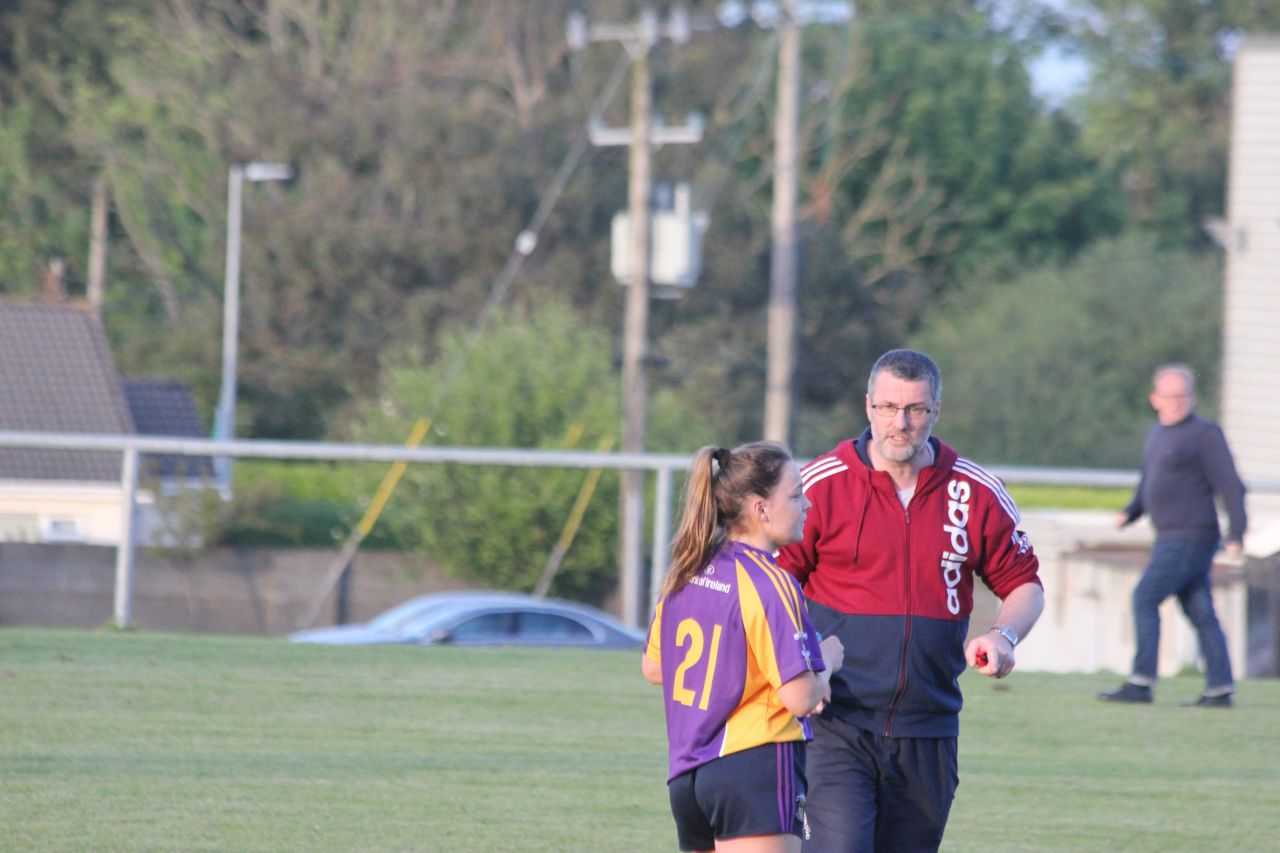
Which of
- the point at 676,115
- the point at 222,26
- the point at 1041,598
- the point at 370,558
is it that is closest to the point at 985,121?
the point at 676,115

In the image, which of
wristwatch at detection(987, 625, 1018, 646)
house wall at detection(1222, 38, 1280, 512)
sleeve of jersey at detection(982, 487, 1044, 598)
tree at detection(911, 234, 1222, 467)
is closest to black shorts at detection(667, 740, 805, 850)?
wristwatch at detection(987, 625, 1018, 646)

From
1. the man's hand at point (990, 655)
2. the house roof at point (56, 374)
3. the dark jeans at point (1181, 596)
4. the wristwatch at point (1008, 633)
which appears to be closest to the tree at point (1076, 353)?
the house roof at point (56, 374)

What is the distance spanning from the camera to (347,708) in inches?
367

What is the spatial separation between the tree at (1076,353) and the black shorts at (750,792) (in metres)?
39.2

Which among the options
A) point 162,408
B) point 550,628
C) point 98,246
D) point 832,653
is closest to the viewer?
point 832,653

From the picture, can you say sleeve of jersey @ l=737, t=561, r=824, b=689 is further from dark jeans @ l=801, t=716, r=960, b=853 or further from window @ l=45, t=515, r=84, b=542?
window @ l=45, t=515, r=84, b=542

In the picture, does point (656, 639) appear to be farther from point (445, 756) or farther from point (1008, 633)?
point (445, 756)

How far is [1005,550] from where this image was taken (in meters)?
5.18

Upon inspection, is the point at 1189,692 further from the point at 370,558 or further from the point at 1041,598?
the point at 370,558

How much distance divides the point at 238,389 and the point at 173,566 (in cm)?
2646

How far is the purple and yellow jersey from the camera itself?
4.58 meters

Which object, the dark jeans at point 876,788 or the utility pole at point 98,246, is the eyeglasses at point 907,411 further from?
the utility pole at point 98,246

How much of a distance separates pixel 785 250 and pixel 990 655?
70.1 ft

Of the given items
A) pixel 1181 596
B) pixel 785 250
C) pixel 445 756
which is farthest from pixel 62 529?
pixel 785 250
